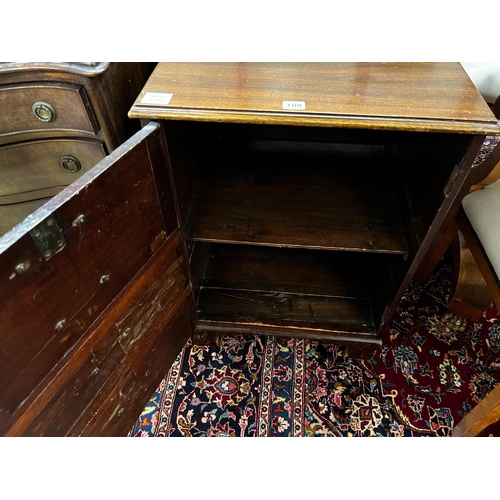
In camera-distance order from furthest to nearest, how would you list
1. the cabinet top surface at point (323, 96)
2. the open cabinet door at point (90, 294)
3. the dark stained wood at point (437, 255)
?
the dark stained wood at point (437, 255), the cabinet top surface at point (323, 96), the open cabinet door at point (90, 294)

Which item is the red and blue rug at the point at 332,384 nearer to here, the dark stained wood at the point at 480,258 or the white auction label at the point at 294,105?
the dark stained wood at the point at 480,258

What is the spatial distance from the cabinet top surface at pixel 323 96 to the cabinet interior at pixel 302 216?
64 millimetres

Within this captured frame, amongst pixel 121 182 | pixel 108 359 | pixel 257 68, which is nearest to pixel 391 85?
pixel 257 68

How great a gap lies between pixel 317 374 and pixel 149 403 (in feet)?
1.57

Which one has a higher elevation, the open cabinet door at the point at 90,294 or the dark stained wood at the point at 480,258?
the open cabinet door at the point at 90,294

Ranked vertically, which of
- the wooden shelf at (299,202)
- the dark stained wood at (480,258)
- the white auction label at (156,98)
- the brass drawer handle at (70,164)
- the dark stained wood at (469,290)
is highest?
the white auction label at (156,98)

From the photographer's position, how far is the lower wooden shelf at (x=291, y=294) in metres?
1.07

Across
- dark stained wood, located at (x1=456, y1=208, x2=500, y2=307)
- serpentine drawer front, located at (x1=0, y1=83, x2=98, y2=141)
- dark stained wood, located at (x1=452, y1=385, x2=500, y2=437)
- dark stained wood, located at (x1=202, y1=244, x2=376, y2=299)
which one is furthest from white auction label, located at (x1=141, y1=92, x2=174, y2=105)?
dark stained wood, located at (x1=452, y1=385, x2=500, y2=437)

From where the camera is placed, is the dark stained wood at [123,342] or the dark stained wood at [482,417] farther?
the dark stained wood at [482,417]

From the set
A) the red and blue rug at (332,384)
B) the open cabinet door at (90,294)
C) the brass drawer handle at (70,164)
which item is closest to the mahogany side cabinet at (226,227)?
the open cabinet door at (90,294)

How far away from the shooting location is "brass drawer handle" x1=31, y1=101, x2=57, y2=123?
0.70m

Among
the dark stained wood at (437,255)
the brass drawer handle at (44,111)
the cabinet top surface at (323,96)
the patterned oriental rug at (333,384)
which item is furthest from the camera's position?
the dark stained wood at (437,255)

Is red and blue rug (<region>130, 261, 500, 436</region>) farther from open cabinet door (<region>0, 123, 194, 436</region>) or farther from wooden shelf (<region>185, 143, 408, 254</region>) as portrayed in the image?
wooden shelf (<region>185, 143, 408, 254</region>)

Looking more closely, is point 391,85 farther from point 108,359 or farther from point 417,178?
point 108,359
